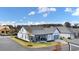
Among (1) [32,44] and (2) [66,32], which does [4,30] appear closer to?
(1) [32,44]

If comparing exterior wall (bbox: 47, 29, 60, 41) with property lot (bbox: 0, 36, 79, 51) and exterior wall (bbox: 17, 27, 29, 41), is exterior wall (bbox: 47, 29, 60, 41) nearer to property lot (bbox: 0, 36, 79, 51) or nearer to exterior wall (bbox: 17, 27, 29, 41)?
property lot (bbox: 0, 36, 79, 51)

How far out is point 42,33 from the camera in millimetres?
1979

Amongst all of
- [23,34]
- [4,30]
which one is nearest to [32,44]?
[23,34]

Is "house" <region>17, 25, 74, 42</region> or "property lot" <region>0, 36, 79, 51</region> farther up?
"house" <region>17, 25, 74, 42</region>

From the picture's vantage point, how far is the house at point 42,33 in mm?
1978

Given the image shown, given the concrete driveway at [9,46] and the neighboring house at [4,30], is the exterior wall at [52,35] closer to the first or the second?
the concrete driveway at [9,46]

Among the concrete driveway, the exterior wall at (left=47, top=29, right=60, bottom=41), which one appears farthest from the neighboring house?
the exterior wall at (left=47, top=29, right=60, bottom=41)

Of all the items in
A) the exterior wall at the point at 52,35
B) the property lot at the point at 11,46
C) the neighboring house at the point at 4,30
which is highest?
the neighboring house at the point at 4,30

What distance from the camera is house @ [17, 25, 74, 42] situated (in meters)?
1.98

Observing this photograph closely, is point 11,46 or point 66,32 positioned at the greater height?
A: point 66,32

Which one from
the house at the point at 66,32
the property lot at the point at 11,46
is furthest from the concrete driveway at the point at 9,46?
the house at the point at 66,32
